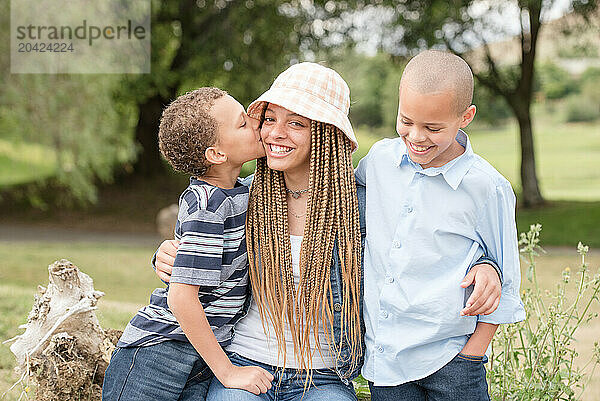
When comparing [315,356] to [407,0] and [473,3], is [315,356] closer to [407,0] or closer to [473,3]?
[407,0]

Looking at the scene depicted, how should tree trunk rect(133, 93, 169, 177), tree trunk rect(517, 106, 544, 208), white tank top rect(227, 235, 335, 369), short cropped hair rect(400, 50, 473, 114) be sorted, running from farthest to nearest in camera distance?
1. tree trunk rect(133, 93, 169, 177)
2. tree trunk rect(517, 106, 544, 208)
3. white tank top rect(227, 235, 335, 369)
4. short cropped hair rect(400, 50, 473, 114)

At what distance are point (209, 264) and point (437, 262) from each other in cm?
67

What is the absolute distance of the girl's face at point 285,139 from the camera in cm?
225

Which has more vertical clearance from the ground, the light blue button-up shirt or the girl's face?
the girl's face

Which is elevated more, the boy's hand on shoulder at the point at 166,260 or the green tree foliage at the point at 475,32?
the green tree foliage at the point at 475,32

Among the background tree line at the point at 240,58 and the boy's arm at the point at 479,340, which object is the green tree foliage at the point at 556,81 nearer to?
the background tree line at the point at 240,58

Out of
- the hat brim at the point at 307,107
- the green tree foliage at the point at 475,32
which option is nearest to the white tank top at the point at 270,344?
the hat brim at the point at 307,107

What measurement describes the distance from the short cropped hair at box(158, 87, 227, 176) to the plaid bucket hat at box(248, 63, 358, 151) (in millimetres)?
169

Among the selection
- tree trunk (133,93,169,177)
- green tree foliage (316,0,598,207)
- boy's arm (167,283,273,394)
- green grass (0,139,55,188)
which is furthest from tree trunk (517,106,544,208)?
boy's arm (167,283,273,394)

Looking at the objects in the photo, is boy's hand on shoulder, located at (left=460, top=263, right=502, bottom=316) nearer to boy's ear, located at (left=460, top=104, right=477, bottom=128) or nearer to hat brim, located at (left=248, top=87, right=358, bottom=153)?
boy's ear, located at (left=460, top=104, right=477, bottom=128)

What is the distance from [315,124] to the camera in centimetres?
225

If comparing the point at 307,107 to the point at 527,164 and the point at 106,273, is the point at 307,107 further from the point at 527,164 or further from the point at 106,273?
the point at 527,164

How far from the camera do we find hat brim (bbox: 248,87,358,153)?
2205 millimetres

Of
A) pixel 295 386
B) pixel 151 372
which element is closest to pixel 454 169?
pixel 295 386
